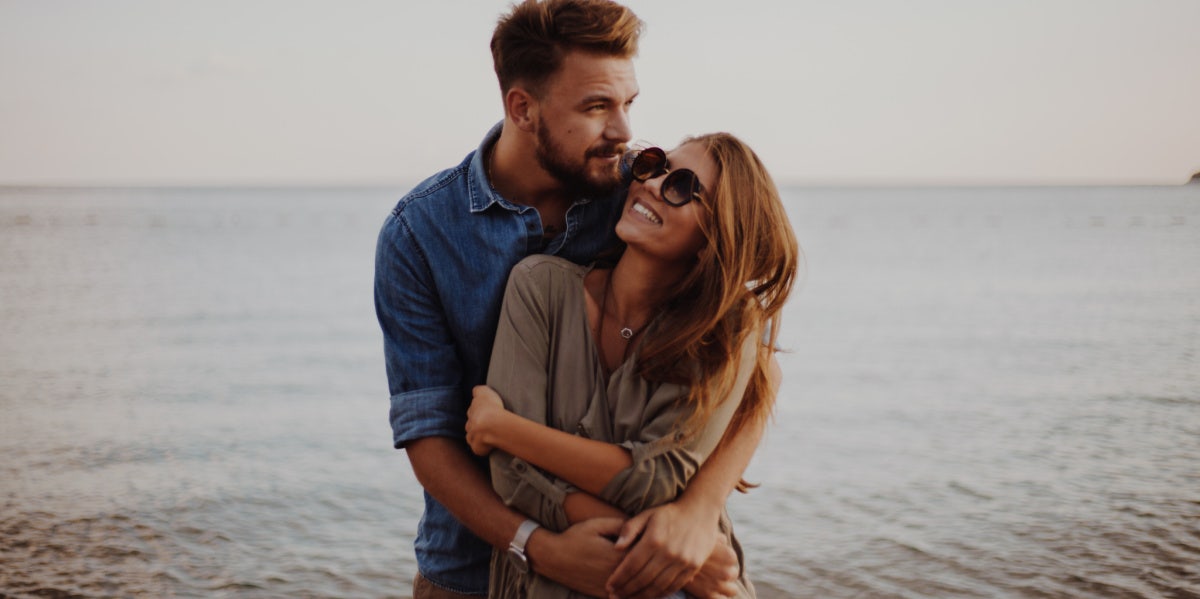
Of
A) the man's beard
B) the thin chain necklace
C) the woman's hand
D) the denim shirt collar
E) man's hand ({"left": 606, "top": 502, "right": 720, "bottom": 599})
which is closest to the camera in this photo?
man's hand ({"left": 606, "top": 502, "right": 720, "bottom": 599})

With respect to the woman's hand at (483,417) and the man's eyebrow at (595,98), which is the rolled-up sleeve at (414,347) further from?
the man's eyebrow at (595,98)

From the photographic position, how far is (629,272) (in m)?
2.77

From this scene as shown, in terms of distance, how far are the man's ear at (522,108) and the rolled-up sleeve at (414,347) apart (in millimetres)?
523

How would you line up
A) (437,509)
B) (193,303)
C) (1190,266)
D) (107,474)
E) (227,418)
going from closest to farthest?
(437,509), (107,474), (227,418), (193,303), (1190,266)

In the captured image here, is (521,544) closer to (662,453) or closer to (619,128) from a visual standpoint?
(662,453)

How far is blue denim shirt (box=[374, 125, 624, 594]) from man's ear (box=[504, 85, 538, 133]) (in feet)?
0.82

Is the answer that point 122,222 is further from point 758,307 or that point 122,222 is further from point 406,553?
point 758,307

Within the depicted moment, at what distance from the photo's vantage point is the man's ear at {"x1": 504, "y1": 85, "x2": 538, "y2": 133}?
3.06m

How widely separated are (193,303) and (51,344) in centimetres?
506

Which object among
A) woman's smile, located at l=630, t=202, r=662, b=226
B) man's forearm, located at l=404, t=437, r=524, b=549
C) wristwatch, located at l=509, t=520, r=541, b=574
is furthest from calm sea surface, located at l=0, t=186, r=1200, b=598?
woman's smile, located at l=630, t=202, r=662, b=226

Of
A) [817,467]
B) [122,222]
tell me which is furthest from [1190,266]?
[122,222]

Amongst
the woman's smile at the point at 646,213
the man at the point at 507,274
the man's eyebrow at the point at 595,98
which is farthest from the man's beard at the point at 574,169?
the woman's smile at the point at 646,213

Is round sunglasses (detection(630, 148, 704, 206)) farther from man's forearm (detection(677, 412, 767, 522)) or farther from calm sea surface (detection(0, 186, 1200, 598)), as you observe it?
calm sea surface (detection(0, 186, 1200, 598))

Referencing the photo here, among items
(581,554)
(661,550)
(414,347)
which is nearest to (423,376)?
(414,347)
